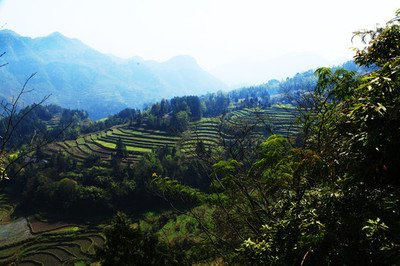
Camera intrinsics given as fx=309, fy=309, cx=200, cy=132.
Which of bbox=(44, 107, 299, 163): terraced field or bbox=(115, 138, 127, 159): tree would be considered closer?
bbox=(115, 138, 127, 159): tree

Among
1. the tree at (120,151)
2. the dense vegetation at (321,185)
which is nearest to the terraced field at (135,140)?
the tree at (120,151)

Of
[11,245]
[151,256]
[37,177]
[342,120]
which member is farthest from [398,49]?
[37,177]

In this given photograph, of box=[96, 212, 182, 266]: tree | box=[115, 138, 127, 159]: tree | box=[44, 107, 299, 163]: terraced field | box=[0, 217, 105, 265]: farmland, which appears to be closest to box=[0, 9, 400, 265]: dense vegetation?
box=[96, 212, 182, 266]: tree

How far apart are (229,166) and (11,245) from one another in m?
47.6

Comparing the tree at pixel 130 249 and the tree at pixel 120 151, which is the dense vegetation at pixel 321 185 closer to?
the tree at pixel 130 249

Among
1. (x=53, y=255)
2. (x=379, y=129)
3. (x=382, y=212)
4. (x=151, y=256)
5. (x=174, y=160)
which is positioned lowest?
(x=53, y=255)

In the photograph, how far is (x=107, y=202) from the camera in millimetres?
55406

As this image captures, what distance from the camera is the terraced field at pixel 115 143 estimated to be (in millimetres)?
76994

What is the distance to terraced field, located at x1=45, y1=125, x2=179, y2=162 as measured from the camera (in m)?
77.0

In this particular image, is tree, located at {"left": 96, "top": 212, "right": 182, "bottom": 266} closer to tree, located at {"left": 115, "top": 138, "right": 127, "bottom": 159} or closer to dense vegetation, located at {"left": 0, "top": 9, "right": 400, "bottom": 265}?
dense vegetation, located at {"left": 0, "top": 9, "right": 400, "bottom": 265}

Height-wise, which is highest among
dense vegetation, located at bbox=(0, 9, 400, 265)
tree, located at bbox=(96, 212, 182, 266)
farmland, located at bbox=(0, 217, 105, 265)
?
dense vegetation, located at bbox=(0, 9, 400, 265)

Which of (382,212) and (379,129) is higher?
(379,129)

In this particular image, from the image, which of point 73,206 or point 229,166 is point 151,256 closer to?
point 229,166

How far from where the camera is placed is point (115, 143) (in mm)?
84250
